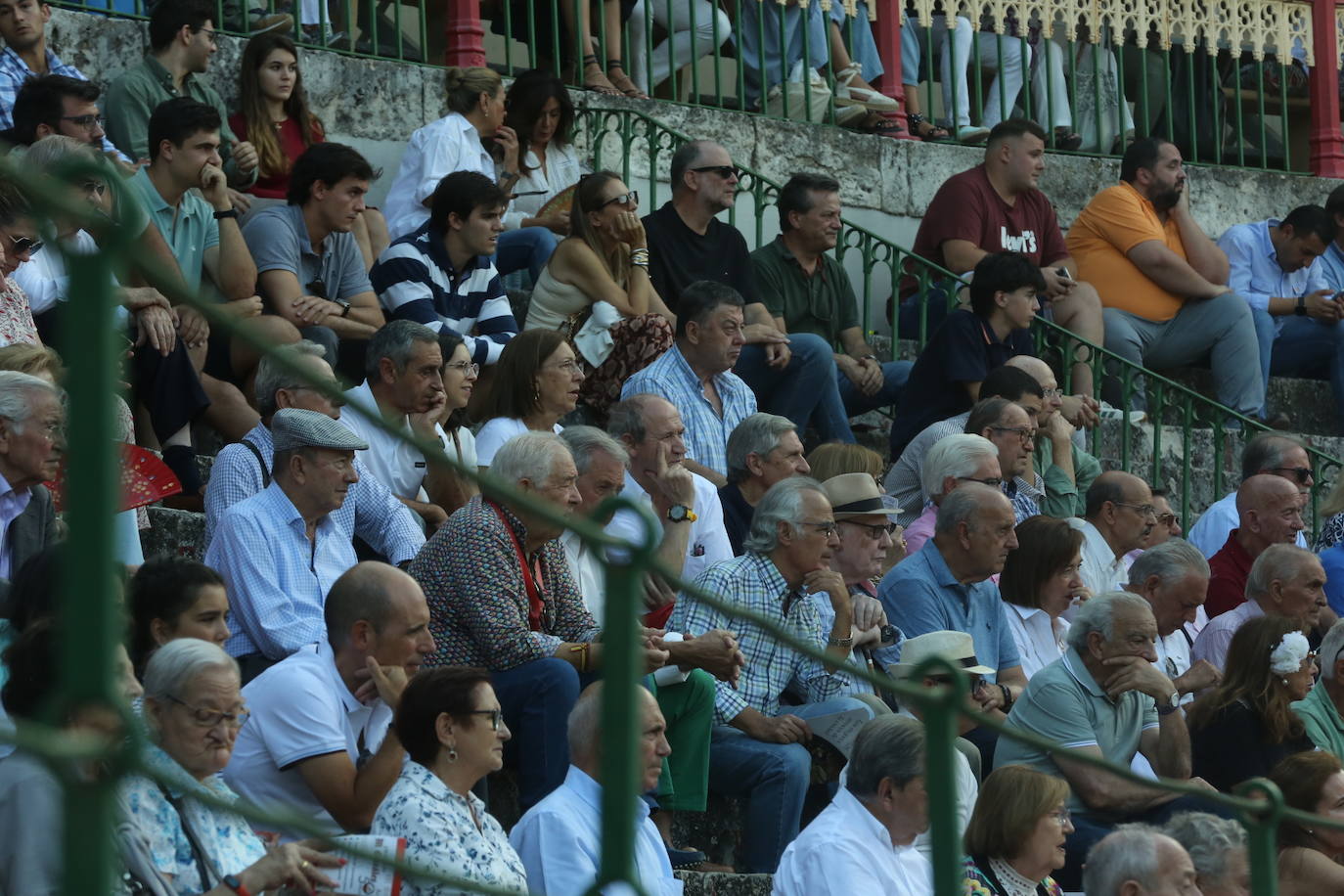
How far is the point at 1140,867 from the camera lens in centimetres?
510

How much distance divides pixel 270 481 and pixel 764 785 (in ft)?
5.43

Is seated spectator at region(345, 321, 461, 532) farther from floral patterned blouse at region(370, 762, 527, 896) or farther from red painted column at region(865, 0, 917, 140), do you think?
red painted column at region(865, 0, 917, 140)

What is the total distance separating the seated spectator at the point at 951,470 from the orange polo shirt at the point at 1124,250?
332 cm

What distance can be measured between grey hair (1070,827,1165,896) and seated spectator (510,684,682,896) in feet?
3.34

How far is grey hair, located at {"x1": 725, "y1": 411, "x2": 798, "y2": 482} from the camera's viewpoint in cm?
773

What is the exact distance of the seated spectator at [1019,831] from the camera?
5523 millimetres

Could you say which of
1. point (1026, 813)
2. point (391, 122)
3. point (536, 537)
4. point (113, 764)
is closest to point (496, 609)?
point (536, 537)

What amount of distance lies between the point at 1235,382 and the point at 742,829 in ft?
18.0

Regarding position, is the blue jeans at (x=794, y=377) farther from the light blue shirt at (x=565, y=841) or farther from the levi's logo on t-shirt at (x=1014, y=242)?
the light blue shirt at (x=565, y=841)

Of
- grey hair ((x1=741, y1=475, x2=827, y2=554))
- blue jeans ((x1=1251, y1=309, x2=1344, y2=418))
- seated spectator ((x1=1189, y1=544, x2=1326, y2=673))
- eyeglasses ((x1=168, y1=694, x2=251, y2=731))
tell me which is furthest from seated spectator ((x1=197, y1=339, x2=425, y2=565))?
→ blue jeans ((x1=1251, y1=309, x2=1344, y2=418))

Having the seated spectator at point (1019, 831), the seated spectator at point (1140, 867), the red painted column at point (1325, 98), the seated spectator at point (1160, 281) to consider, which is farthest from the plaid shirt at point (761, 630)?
the red painted column at point (1325, 98)

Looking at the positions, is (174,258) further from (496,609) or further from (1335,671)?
(1335,671)

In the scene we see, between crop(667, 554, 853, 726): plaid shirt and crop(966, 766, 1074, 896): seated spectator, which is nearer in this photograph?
crop(966, 766, 1074, 896): seated spectator

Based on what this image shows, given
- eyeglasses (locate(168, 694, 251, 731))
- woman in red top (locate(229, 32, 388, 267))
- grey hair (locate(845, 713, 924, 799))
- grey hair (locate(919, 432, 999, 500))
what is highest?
woman in red top (locate(229, 32, 388, 267))
